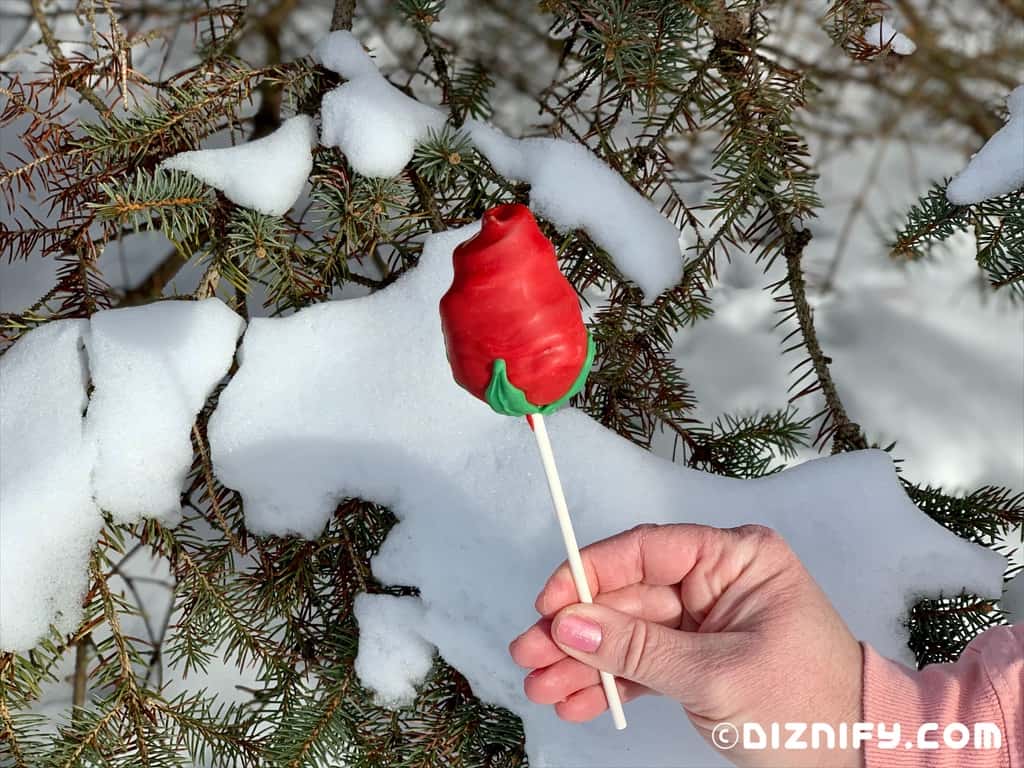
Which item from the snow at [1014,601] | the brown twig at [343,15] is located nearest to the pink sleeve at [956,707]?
the snow at [1014,601]

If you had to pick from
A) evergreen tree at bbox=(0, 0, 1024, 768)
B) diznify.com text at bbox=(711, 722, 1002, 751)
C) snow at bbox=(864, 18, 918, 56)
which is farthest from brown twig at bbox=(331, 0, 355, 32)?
diznify.com text at bbox=(711, 722, 1002, 751)

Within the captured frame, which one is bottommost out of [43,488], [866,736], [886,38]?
[866,736]

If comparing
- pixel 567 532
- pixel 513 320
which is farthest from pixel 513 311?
pixel 567 532

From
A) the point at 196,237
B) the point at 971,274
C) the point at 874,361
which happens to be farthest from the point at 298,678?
the point at 971,274

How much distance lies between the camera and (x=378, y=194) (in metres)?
0.84

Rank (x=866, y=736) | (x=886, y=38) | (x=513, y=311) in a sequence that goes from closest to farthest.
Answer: (x=513, y=311)
(x=866, y=736)
(x=886, y=38)

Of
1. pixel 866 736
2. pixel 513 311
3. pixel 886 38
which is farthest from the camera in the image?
pixel 886 38

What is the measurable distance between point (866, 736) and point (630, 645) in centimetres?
21

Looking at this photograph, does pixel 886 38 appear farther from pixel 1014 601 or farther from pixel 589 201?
pixel 1014 601

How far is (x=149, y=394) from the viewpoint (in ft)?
2.61

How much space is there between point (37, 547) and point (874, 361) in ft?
4.58

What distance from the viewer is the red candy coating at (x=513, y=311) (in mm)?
599

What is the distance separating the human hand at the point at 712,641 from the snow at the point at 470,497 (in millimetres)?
59

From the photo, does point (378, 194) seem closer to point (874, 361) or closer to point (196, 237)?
point (196, 237)
